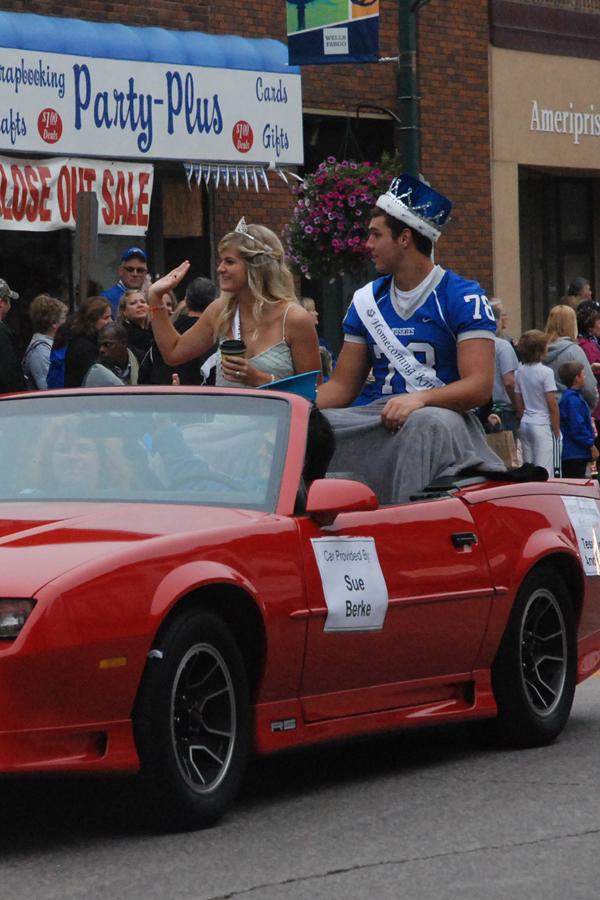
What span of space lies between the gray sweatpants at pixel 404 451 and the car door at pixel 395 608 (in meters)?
0.29

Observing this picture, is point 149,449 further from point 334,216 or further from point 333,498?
point 334,216

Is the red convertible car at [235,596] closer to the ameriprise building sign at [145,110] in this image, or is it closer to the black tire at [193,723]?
the black tire at [193,723]

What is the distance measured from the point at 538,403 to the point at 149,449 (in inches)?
403

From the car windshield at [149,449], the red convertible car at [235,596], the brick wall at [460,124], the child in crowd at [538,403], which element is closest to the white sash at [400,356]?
the red convertible car at [235,596]

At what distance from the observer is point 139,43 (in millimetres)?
18875

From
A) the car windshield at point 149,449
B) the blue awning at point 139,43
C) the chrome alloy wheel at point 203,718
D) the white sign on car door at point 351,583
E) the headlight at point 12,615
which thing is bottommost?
the chrome alloy wheel at point 203,718

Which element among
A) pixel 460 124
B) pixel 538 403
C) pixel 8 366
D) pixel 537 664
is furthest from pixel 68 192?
pixel 537 664

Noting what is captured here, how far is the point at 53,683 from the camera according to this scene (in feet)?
18.3

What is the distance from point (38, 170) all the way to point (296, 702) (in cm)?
1199

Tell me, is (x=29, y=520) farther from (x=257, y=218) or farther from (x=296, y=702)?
(x=257, y=218)

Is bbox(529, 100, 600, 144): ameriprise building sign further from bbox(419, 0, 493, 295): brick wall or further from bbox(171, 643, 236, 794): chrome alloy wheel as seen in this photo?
bbox(171, 643, 236, 794): chrome alloy wheel

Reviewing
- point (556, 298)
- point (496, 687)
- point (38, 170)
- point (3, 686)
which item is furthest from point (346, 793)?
point (556, 298)

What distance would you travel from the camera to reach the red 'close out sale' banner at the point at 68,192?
17.8 m

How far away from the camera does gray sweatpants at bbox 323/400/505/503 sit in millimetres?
7777
